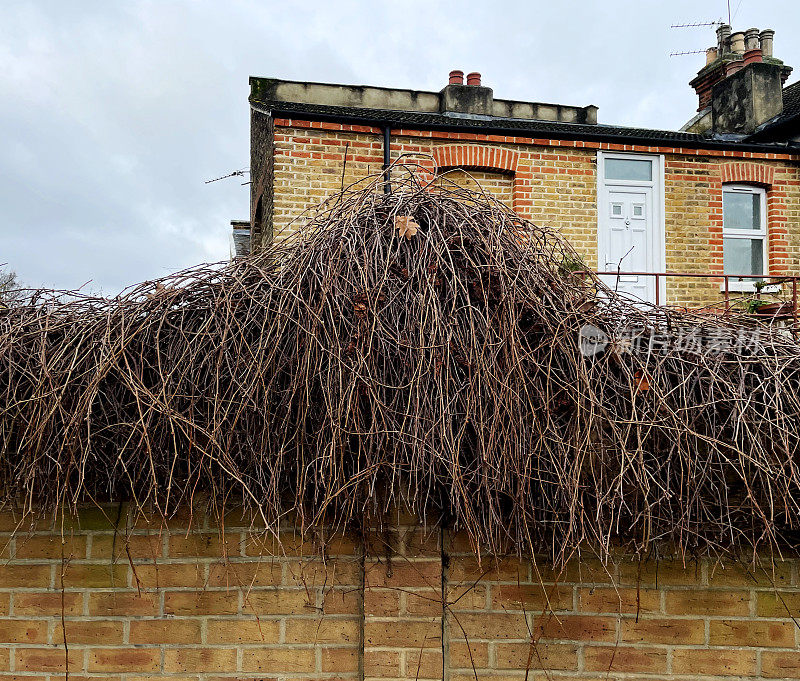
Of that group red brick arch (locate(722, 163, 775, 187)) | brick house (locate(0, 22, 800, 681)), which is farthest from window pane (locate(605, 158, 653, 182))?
brick house (locate(0, 22, 800, 681))

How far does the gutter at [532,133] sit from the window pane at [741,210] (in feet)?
2.47

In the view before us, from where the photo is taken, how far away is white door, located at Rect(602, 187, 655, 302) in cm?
1093

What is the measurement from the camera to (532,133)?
10.4 meters

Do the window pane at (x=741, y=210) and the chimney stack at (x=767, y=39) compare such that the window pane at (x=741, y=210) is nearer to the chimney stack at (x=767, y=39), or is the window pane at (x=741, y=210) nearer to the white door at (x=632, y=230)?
the white door at (x=632, y=230)

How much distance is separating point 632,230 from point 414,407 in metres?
9.39

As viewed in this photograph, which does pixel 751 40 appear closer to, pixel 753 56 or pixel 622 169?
pixel 753 56

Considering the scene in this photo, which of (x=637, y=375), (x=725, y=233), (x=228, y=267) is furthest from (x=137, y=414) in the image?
(x=725, y=233)

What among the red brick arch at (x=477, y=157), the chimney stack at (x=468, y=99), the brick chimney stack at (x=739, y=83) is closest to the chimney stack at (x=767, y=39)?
the brick chimney stack at (x=739, y=83)

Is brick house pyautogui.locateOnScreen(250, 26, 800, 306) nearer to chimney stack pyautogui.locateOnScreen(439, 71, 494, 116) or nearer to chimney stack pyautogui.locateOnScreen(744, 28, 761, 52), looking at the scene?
chimney stack pyautogui.locateOnScreen(439, 71, 494, 116)

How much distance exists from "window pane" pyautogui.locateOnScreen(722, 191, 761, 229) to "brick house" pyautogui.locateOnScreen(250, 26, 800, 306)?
0.06ft

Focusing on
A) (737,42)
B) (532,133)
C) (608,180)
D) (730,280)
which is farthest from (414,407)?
(737,42)

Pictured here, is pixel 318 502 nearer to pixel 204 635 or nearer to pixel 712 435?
pixel 204 635

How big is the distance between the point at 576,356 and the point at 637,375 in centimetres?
27

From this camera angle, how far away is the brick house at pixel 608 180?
9.82m
